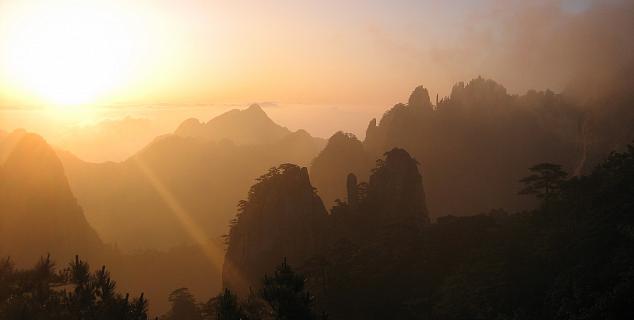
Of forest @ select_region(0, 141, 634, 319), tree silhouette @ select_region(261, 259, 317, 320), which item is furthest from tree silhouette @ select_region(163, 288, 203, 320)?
tree silhouette @ select_region(261, 259, 317, 320)

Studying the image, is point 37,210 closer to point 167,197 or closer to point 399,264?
point 167,197

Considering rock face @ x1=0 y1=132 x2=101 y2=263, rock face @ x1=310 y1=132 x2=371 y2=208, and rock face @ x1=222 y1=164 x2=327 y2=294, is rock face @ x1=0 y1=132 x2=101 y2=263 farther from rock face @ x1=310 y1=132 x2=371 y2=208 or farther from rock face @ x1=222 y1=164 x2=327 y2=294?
rock face @ x1=222 y1=164 x2=327 y2=294

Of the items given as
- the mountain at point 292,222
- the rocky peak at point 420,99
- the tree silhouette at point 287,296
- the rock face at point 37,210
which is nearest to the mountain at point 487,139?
the rocky peak at point 420,99

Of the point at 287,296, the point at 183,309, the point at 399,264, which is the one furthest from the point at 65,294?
the point at 183,309

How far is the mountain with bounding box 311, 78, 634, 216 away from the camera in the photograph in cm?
10244

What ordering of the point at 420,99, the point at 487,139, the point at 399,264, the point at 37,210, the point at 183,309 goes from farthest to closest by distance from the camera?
the point at 420,99 → the point at 487,139 → the point at 37,210 → the point at 183,309 → the point at 399,264

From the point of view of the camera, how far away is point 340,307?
147ft

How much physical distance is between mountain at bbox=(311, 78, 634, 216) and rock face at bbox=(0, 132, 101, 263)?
2132 inches

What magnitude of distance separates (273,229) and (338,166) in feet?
165

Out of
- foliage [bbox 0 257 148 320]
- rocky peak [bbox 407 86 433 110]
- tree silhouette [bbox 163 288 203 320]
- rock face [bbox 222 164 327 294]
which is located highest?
rocky peak [bbox 407 86 433 110]

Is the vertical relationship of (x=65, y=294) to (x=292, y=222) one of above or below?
below

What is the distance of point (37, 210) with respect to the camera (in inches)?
4168

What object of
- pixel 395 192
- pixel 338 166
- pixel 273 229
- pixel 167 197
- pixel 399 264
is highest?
pixel 167 197

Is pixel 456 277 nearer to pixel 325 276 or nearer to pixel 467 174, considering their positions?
pixel 325 276
